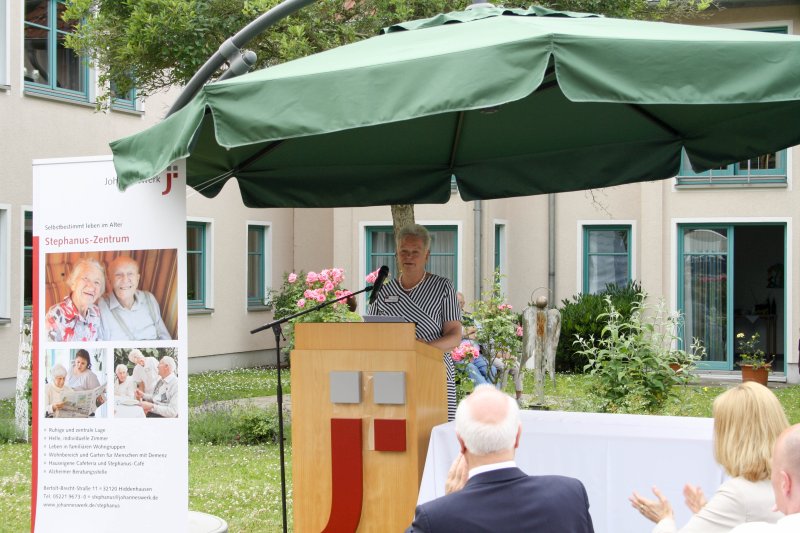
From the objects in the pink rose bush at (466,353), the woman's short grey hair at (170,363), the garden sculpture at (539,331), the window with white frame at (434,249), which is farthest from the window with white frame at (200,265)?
the woman's short grey hair at (170,363)

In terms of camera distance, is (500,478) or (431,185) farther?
(431,185)

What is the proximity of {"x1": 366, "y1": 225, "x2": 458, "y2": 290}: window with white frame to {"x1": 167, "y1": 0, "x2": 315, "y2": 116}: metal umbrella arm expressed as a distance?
14570 mm

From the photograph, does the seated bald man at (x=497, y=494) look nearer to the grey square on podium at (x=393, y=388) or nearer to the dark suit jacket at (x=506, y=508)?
the dark suit jacket at (x=506, y=508)

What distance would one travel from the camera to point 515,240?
22250mm

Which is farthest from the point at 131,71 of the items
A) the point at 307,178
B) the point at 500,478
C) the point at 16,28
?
the point at 500,478

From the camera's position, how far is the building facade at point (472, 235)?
15.6 meters

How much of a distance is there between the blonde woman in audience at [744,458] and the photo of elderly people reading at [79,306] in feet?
9.12

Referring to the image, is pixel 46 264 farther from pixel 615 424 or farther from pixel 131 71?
pixel 131 71

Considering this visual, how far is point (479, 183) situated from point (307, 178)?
3.79 ft

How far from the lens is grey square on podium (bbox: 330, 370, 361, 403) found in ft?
14.9

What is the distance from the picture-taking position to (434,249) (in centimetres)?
2148

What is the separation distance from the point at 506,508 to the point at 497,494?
48mm

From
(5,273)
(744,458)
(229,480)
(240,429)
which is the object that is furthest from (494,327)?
(744,458)

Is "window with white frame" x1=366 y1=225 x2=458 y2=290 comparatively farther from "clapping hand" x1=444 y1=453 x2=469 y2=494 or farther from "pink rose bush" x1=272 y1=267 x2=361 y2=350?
"clapping hand" x1=444 y1=453 x2=469 y2=494
